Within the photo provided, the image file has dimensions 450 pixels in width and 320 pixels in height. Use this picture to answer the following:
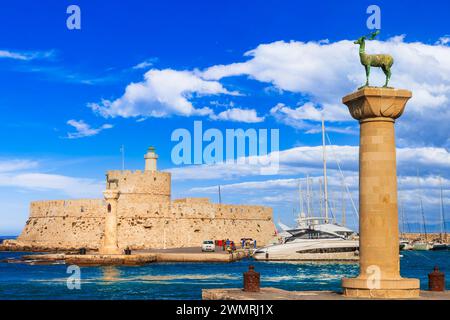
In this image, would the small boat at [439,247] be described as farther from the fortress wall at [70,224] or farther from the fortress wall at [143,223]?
the fortress wall at [70,224]

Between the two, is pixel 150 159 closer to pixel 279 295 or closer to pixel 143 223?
pixel 143 223

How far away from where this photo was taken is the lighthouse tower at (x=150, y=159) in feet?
168

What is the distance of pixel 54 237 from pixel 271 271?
25757 millimetres

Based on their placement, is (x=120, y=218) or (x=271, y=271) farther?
(x=120, y=218)

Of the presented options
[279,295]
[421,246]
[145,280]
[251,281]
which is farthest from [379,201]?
[421,246]

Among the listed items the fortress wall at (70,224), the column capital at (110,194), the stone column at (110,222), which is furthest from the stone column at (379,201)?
the fortress wall at (70,224)

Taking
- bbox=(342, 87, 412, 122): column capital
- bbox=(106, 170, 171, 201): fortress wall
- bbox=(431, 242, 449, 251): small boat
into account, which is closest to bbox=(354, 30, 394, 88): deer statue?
bbox=(342, 87, 412, 122): column capital

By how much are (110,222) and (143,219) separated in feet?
48.5

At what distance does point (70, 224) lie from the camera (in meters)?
52.8

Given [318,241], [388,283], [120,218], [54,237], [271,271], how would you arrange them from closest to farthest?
[388,283] → [271,271] → [318,241] → [120,218] → [54,237]

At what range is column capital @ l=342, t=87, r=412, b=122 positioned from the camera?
468 inches
